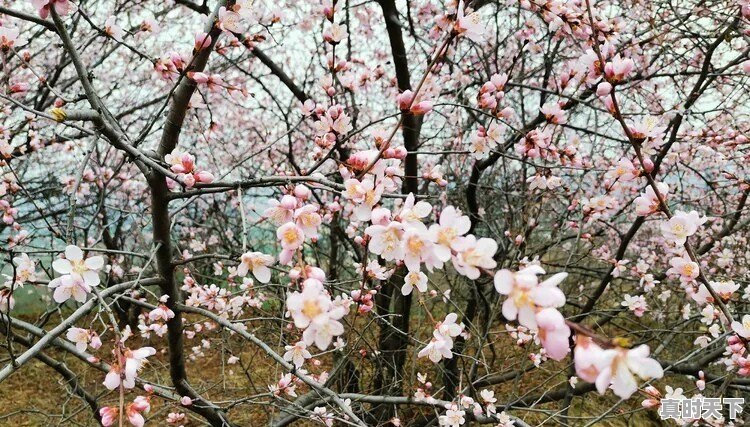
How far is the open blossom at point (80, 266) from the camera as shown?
1375 millimetres

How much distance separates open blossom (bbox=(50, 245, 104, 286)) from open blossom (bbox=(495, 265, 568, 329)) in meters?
1.09

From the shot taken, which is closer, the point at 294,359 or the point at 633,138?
the point at 633,138

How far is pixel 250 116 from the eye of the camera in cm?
751

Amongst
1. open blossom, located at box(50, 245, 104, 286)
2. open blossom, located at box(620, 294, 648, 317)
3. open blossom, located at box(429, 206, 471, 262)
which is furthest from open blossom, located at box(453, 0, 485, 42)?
open blossom, located at box(620, 294, 648, 317)

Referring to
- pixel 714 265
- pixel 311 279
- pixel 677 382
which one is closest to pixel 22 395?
pixel 311 279

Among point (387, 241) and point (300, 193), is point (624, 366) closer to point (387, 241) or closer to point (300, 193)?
point (387, 241)

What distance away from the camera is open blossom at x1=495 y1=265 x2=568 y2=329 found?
903mm

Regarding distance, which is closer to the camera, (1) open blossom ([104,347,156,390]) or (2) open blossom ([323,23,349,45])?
(1) open blossom ([104,347,156,390])

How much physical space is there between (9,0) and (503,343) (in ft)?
20.3

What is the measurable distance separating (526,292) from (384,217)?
0.39m

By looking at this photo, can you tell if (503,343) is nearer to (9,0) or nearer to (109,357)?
(109,357)

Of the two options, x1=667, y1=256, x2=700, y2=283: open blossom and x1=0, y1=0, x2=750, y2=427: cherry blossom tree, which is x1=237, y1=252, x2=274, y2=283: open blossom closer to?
x1=0, y1=0, x2=750, y2=427: cherry blossom tree

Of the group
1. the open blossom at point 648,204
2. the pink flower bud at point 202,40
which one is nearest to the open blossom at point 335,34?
the pink flower bud at point 202,40

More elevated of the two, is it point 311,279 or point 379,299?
point 379,299
